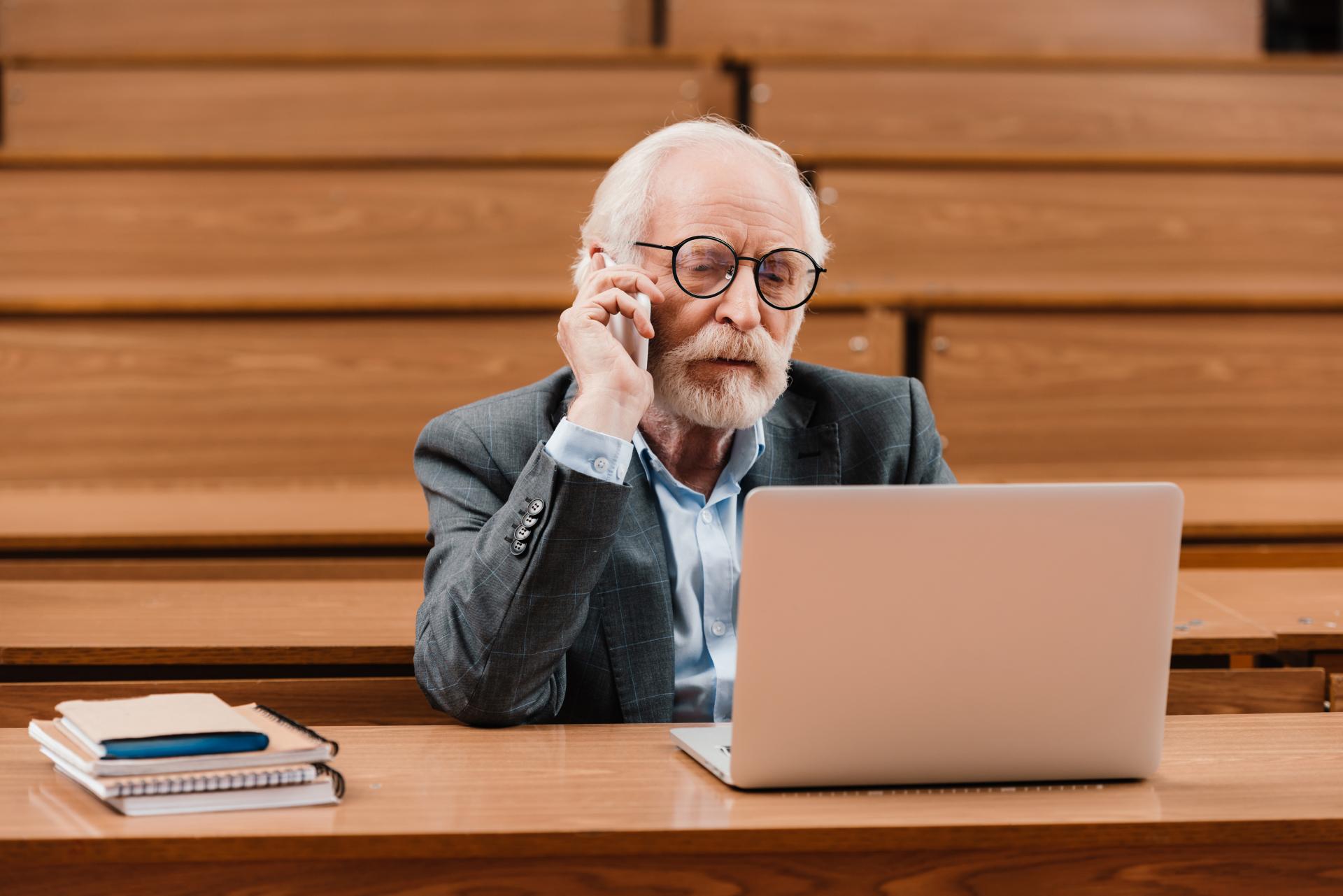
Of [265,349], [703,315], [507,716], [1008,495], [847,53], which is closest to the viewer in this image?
[1008,495]

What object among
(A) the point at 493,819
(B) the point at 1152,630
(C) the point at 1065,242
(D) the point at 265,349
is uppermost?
(C) the point at 1065,242

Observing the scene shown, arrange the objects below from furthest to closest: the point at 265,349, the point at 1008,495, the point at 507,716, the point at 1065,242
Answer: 1. the point at 1065,242
2. the point at 265,349
3. the point at 507,716
4. the point at 1008,495

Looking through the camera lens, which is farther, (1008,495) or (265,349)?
(265,349)

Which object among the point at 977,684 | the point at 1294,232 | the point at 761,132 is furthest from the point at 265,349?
the point at 1294,232

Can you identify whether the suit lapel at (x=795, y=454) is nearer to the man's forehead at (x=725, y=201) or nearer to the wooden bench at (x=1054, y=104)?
the man's forehead at (x=725, y=201)

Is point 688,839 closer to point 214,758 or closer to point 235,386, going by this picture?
point 214,758

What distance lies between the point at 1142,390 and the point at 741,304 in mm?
1248

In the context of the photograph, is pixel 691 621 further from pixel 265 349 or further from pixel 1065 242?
pixel 1065 242

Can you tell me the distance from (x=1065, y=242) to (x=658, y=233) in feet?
4.42

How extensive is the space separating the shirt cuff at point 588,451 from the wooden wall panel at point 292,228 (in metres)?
1.22

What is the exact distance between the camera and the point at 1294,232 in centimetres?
234

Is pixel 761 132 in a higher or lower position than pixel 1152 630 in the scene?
higher

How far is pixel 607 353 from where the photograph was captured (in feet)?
3.42

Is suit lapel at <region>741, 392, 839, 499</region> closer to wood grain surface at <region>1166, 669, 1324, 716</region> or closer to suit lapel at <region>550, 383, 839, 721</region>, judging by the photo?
suit lapel at <region>550, 383, 839, 721</region>
